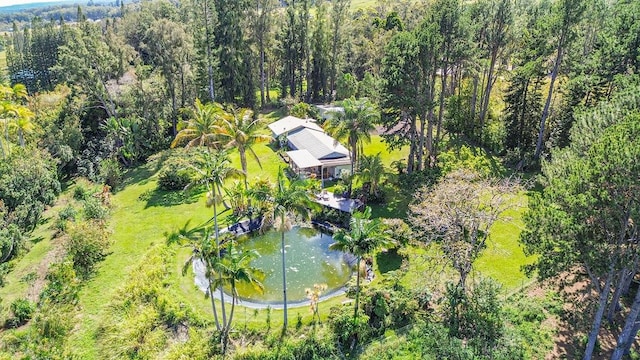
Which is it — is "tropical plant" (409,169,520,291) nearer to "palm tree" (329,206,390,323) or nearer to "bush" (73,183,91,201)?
"palm tree" (329,206,390,323)

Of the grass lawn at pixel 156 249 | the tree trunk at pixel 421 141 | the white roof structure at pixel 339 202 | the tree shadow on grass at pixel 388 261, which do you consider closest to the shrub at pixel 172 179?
the grass lawn at pixel 156 249

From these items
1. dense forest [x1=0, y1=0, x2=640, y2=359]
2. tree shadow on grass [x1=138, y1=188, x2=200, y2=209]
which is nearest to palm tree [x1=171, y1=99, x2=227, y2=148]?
dense forest [x1=0, y1=0, x2=640, y2=359]

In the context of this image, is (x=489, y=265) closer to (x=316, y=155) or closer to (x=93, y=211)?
(x=316, y=155)

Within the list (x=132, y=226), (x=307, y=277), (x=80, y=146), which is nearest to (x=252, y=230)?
(x=307, y=277)

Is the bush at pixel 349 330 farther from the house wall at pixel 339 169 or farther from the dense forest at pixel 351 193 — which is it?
the house wall at pixel 339 169

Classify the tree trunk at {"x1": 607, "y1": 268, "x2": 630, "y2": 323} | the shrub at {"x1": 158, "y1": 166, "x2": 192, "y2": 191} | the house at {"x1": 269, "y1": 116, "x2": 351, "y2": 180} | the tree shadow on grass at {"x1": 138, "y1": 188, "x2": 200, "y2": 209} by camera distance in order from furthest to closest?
the shrub at {"x1": 158, "y1": 166, "x2": 192, "y2": 191}
the house at {"x1": 269, "y1": 116, "x2": 351, "y2": 180}
the tree shadow on grass at {"x1": 138, "y1": 188, "x2": 200, "y2": 209}
the tree trunk at {"x1": 607, "y1": 268, "x2": 630, "y2": 323}

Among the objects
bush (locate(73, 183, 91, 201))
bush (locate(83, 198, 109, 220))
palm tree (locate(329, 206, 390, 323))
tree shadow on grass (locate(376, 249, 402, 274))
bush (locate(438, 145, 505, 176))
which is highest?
bush (locate(438, 145, 505, 176))

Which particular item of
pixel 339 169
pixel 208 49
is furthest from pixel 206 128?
pixel 208 49

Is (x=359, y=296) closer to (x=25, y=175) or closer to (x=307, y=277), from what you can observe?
(x=307, y=277)

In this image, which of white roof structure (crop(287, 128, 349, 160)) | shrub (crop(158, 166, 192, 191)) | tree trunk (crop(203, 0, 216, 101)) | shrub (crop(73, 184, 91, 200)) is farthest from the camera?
tree trunk (crop(203, 0, 216, 101))
